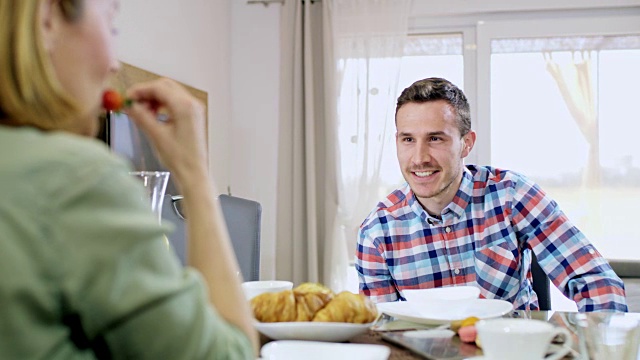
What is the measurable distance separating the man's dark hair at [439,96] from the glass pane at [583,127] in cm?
215

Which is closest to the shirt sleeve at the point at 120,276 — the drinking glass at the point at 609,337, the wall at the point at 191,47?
the drinking glass at the point at 609,337

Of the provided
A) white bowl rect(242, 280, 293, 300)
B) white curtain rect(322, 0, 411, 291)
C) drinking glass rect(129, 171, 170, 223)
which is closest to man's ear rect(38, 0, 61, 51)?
drinking glass rect(129, 171, 170, 223)

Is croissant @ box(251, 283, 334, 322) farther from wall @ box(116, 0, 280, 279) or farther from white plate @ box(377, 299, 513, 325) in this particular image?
wall @ box(116, 0, 280, 279)

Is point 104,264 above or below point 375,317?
above

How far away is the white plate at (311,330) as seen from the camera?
1.17 meters

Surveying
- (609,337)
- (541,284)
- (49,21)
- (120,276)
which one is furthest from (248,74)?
(120,276)

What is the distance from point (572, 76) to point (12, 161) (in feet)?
13.6

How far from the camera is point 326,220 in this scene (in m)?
4.42

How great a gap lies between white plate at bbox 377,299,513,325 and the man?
569 millimetres

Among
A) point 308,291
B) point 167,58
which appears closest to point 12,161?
point 308,291

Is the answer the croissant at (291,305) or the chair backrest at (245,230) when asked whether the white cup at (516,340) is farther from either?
the chair backrest at (245,230)

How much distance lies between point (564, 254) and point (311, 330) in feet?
3.41

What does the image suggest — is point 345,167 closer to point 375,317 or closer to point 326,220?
point 326,220

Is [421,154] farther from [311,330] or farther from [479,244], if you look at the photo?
[311,330]
